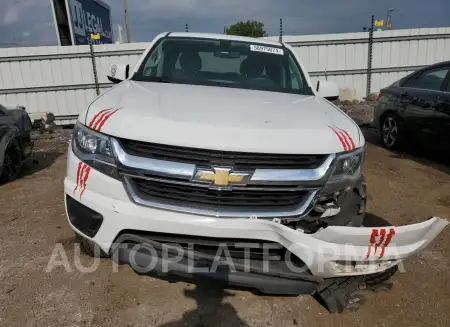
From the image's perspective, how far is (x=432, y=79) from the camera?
5.64 metres

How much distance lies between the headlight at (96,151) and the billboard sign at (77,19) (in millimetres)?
9662

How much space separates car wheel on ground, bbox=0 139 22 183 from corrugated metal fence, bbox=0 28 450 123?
4290 mm

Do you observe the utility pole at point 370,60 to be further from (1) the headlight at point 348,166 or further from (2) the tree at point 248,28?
(2) the tree at point 248,28

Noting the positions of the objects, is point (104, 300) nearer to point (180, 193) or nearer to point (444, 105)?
point (180, 193)

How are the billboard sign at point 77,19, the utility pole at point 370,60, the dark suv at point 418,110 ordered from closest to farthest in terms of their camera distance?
the dark suv at point 418,110
the billboard sign at point 77,19
the utility pole at point 370,60

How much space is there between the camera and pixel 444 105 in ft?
16.7

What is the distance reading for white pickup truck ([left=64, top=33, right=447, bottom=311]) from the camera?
75.2 inches

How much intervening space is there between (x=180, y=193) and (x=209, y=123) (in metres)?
0.40

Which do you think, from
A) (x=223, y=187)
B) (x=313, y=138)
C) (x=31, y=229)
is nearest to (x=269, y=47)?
(x=313, y=138)

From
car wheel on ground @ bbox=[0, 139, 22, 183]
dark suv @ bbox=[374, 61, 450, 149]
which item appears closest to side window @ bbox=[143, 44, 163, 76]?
car wheel on ground @ bbox=[0, 139, 22, 183]

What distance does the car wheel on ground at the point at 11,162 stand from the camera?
4.87 m

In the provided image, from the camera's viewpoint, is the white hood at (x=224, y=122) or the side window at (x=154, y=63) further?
the side window at (x=154, y=63)

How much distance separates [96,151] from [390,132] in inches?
222

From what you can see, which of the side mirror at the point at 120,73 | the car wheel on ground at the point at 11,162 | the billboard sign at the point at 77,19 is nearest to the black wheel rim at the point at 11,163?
the car wheel on ground at the point at 11,162
